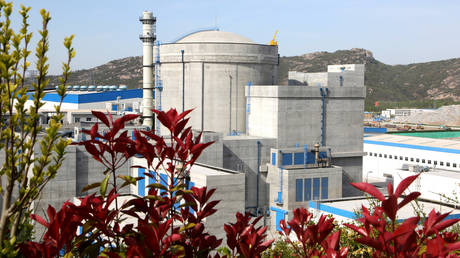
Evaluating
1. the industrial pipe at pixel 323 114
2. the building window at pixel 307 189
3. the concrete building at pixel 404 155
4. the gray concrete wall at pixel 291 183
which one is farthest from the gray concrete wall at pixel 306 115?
the concrete building at pixel 404 155

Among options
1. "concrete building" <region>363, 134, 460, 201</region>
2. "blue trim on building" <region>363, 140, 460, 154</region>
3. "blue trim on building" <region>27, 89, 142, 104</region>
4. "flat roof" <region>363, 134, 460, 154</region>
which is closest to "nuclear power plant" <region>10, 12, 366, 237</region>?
"concrete building" <region>363, 134, 460, 201</region>

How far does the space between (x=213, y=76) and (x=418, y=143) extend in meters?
32.8

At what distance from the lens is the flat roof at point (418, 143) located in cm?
5994

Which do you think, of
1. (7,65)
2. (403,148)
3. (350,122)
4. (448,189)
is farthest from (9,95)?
(403,148)

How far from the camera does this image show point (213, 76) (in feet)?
147

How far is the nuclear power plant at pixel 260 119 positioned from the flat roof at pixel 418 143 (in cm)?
1799

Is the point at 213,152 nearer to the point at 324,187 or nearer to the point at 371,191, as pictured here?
the point at 324,187

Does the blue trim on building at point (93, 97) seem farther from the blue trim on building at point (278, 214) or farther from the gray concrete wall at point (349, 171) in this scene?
the blue trim on building at point (278, 214)

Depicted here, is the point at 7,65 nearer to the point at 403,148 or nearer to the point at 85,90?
the point at 403,148

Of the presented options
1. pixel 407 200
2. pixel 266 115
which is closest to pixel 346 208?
pixel 266 115

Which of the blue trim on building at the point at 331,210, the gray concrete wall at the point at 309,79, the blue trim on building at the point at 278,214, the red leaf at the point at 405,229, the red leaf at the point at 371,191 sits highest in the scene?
the gray concrete wall at the point at 309,79

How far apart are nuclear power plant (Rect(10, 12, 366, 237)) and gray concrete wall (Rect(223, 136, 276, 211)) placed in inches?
3.2

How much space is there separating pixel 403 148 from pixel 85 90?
220ft

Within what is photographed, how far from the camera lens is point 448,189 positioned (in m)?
39.5
